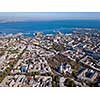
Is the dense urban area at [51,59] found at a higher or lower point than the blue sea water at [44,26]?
lower

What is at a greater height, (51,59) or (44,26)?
(44,26)

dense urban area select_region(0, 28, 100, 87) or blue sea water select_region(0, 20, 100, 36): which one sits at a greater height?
blue sea water select_region(0, 20, 100, 36)
